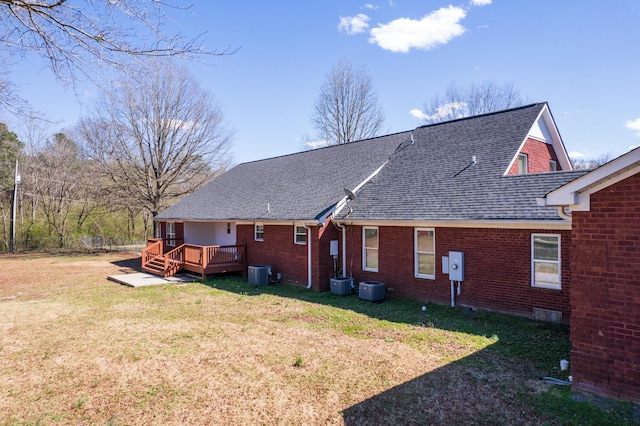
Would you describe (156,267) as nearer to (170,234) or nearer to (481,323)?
(170,234)

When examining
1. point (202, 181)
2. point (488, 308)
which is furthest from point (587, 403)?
point (202, 181)

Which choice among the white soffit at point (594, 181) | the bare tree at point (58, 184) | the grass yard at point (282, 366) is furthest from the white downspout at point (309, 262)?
the bare tree at point (58, 184)

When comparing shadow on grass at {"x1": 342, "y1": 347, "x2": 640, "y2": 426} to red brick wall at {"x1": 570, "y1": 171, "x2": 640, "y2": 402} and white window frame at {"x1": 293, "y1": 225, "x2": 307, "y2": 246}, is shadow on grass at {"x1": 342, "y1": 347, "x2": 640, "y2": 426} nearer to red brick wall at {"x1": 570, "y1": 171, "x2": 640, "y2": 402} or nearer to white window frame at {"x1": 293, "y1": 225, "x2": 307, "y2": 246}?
red brick wall at {"x1": 570, "y1": 171, "x2": 640, "y2": 402}

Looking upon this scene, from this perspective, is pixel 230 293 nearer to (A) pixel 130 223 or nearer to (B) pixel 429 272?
(B) pixel 429 272

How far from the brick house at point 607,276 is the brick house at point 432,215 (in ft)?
11.3

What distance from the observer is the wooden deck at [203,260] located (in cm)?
1613

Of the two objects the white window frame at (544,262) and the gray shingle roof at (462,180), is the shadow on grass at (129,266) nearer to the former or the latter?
the gray shingle roof at (462,180)

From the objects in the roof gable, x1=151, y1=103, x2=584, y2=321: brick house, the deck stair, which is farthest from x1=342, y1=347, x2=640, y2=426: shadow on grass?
the deck stair

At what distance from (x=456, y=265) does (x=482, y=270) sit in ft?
2.13

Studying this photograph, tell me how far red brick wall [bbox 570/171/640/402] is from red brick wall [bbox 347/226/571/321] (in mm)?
3728

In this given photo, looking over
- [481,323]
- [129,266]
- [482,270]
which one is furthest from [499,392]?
[129,266]

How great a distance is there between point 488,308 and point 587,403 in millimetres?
4967

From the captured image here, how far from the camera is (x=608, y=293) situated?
4.97 metres

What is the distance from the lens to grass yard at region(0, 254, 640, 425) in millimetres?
4844
